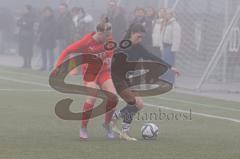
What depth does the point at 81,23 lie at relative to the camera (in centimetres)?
2583

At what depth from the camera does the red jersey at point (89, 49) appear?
1132 cm

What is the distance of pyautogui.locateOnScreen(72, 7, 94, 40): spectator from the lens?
25.8 meters

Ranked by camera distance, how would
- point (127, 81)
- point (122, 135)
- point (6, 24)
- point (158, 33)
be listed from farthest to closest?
point (6, 24)
point (158, 33)
point (127, 81)
point (122, 135)

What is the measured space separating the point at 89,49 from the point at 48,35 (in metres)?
15.1

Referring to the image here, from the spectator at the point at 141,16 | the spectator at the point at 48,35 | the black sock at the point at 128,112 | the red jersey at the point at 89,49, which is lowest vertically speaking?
the spectator at the point at 48,35

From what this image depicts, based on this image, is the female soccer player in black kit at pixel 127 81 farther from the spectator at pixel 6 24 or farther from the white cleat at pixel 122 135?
the spectator at pixel 6 24

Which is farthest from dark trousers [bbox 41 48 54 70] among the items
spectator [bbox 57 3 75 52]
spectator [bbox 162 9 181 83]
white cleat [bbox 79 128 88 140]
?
white cleat [bbox 79 128 88 140]

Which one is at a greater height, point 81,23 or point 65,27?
point 81,23

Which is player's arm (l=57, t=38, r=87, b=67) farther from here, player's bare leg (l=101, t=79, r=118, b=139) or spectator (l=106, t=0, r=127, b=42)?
spectator (l=106, t=0, r=127, b=42)

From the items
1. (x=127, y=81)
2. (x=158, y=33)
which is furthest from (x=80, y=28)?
(x=127, y=81)

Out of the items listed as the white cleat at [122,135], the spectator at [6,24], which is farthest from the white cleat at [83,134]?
the spectator at [6,24]

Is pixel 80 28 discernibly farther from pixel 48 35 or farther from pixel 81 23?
pixel 48 35

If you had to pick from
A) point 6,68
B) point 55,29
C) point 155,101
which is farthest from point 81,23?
point 155,101

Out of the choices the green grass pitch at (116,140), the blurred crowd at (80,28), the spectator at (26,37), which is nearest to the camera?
the green grass pitch at (116,140)
